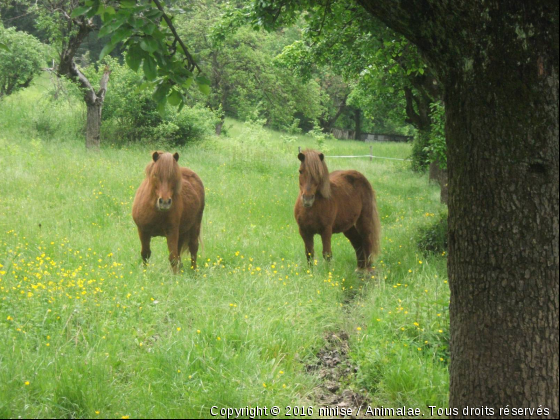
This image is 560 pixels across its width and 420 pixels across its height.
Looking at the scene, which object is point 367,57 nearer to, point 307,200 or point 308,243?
point 307,200

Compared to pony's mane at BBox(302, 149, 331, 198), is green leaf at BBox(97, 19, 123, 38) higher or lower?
higher

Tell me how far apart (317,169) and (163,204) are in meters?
2.56

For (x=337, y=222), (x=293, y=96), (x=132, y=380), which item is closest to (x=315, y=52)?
(x=337, y=222)

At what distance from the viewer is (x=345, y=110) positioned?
55.3m

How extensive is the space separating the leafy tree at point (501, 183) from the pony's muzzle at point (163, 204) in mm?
4470

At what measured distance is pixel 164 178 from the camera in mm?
7059

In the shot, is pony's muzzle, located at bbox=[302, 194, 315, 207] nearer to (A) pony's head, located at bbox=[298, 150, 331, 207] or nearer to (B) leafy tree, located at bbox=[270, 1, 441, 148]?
(A) pony's head, located at bbox=[298, 150, 331, 207]

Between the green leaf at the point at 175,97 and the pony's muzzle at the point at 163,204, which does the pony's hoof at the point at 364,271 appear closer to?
the pony's muzzle at the point at 163,204

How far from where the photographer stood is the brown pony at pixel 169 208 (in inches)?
279

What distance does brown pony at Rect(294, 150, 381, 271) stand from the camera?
8.08 metres

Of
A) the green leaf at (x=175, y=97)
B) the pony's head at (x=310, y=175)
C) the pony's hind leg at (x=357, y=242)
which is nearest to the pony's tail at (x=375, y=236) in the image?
the pony's hind leg at (x=357, y=242)

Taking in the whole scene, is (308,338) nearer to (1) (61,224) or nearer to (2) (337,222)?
(2) (337,222)

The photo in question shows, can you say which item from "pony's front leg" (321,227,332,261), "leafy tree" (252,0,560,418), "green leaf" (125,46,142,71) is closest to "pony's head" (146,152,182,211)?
"pony's front leg" (321,227,332,261)

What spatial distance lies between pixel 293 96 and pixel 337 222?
22.2 metres
